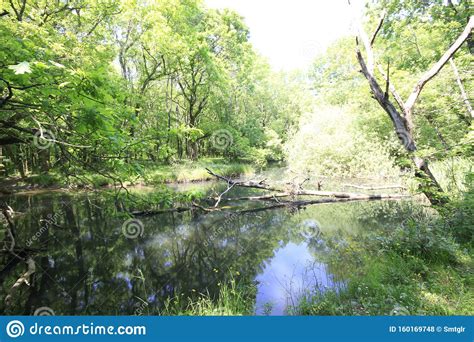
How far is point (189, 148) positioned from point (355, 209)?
958 inches

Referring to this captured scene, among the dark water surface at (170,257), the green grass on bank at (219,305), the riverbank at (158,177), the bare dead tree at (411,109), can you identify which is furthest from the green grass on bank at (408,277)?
the riverbank at (158,177)

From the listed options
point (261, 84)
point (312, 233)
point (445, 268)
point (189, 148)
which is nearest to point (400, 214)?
point (312, 233)

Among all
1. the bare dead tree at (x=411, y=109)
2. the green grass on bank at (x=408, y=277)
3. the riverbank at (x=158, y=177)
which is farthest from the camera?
the riverbank at (x=158, y=177)

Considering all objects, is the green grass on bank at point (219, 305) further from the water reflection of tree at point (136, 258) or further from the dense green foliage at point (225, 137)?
the water reflection of tree at point (136, 258)

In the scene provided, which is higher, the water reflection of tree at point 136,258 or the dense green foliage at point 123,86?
the dense green foliage at point 123,86

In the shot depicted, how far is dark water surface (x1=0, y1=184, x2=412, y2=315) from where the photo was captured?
527 centimetres

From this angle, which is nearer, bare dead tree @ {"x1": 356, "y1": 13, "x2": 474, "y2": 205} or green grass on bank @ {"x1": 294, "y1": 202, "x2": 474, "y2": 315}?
green grass on bank @ {"x1": 294, "y1": 202, "x2": 474, "y2": 315}

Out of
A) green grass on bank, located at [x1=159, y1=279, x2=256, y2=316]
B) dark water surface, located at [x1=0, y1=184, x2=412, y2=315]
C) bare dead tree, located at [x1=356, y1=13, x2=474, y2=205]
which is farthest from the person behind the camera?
bare dead tree, located at [x1=356, y1=13, x2=474, y2=205]

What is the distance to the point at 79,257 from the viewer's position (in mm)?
7406

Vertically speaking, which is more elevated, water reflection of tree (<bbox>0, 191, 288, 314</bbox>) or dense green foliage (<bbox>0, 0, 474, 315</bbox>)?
dense green foliage (<bbox>0, 0, 474, 315</bbox>)

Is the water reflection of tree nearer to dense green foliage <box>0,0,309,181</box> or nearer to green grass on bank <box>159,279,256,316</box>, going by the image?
green grass on bank <box>159,279,256,316</box>

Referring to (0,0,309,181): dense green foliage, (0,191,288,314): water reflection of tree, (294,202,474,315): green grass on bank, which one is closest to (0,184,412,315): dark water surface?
(0,191,288,314): water reflection of tree

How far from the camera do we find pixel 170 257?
7.36 m

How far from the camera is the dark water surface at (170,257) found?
5273mm
